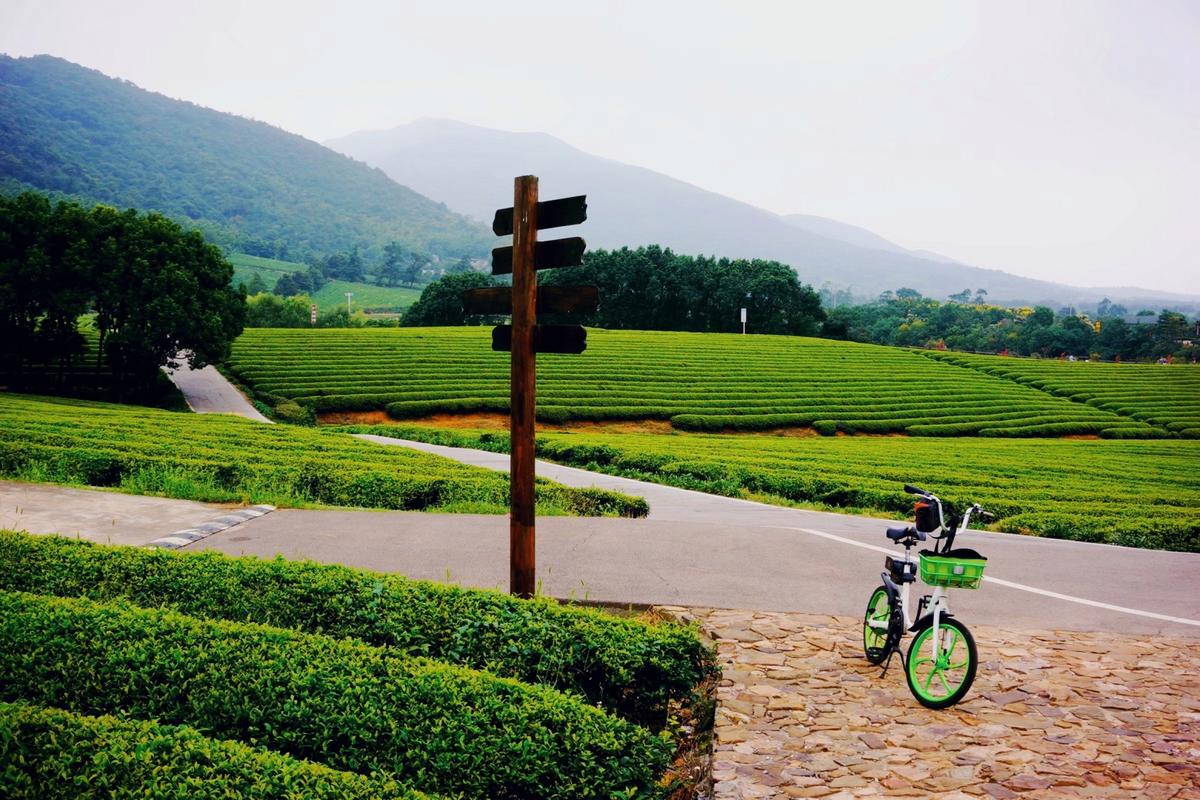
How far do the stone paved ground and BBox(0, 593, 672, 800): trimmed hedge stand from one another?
82 cm

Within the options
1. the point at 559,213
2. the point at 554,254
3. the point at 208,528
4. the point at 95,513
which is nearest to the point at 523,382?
the point at 554,254

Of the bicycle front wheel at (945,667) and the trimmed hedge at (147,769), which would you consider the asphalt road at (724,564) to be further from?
the trimmed hedge at (147,769)

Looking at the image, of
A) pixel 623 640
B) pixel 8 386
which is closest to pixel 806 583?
pixel 623 640

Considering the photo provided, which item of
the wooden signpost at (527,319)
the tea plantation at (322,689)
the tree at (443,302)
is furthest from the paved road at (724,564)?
the tree at (443,302)

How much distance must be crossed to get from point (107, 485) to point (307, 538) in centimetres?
550

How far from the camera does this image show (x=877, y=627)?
19.5 feet

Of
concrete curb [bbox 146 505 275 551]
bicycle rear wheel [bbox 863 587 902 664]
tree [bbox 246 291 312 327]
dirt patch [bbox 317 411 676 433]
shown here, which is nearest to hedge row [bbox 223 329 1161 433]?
dirt patch [bbox 317 411 676 433]

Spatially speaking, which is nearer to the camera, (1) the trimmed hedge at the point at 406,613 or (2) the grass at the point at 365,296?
(1) the trimmed hedge at the point at 406,613

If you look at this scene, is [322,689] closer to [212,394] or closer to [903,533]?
[903,533]

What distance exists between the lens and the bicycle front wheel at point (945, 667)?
5.16 meters

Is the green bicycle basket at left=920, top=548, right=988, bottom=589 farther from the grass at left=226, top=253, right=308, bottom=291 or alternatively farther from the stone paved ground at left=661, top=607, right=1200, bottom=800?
the grass at left=226, top=253, right=308, bottom=291

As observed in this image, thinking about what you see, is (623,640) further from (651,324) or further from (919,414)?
(651,324)

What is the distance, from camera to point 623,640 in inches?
201

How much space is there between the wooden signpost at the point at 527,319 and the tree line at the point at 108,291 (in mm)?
33511
